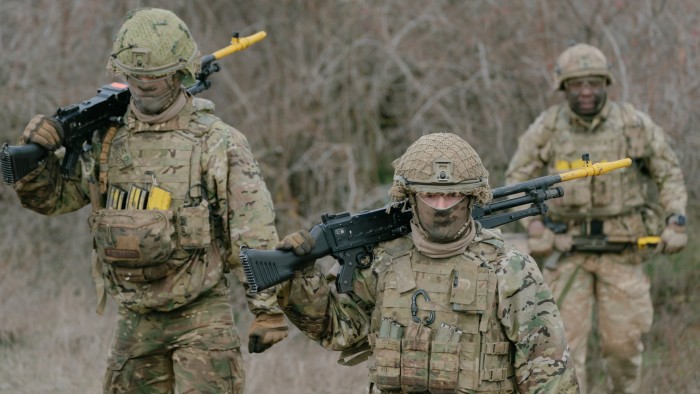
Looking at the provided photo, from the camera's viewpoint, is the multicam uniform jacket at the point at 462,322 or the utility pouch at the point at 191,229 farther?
the utility pouch at the point at 191,229

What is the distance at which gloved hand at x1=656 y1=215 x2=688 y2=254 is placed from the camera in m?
7.23

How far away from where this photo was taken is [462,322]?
420 cm

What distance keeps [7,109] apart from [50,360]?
290 centimetres

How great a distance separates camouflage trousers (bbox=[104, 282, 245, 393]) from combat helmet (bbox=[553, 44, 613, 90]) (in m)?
2.93

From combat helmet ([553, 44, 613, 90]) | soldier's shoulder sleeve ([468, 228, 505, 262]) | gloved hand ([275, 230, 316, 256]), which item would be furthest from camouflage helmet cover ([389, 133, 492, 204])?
combat helmet ([553, 44, 613, 90])

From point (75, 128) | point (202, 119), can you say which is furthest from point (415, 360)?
point (75, 128)

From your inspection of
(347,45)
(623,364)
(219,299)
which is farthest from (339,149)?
(219,299)

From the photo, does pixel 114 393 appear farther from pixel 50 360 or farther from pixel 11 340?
pixel 11 340

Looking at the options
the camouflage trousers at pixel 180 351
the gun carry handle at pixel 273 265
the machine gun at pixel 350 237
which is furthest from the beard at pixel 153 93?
the gun carry handle at pixel 273 265

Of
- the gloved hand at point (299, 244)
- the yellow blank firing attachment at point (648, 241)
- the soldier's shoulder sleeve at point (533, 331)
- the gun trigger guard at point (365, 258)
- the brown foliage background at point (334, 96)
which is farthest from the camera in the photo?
the brown foliage background at point (334, 96)

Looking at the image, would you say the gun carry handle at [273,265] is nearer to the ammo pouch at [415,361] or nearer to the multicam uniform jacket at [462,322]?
the multicam uniform jacket at [462,322]

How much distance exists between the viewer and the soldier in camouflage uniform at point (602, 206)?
7309 millimetres

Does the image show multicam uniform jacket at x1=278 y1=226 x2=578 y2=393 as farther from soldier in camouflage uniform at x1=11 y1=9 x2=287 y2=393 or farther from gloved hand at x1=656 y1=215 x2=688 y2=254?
gloved hand at x1=656 y1=215 x2=688 y2=254

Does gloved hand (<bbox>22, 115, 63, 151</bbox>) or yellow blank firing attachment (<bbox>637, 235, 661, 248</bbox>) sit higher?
gloved hand (<bbox>22, 115, 63, 151</bbox>)
